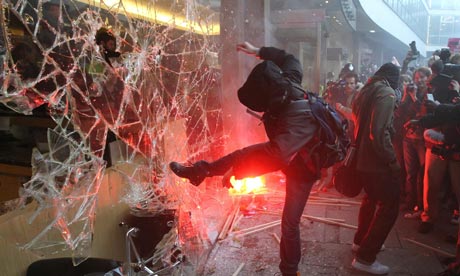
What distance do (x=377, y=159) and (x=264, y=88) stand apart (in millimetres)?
1661

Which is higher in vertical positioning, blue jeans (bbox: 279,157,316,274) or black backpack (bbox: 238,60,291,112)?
black backpack (bbox: 238,60,291,112)

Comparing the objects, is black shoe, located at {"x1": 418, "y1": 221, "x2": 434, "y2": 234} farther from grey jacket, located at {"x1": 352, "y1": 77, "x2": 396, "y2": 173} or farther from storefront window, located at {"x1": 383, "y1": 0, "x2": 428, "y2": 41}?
storefront window, located at {"x1": 383, "y1": 0, "x2": 428, "y2": 41}

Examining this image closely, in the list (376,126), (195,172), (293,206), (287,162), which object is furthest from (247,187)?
(195,172)

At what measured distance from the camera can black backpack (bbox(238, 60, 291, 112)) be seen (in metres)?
2.88

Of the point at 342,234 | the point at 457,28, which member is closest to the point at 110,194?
the point at 342,234

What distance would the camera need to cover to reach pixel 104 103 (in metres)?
3.24

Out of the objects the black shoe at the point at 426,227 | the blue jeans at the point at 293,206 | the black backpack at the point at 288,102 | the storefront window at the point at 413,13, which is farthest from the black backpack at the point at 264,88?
the storefront window at the point at 413,13

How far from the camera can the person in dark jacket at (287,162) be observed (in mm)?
2930

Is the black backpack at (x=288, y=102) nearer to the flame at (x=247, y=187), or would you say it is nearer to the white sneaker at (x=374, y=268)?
the white sneaker at (x=374, y=268)

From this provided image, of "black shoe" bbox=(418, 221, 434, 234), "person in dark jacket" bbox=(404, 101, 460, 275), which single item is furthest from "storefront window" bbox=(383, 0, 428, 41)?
"black shoe" bbox=(418, 221, 434, 234)

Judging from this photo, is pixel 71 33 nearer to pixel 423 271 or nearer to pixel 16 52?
pixel 16 52

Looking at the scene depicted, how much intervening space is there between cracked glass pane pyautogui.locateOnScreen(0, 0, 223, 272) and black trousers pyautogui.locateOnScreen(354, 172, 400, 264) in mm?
2011

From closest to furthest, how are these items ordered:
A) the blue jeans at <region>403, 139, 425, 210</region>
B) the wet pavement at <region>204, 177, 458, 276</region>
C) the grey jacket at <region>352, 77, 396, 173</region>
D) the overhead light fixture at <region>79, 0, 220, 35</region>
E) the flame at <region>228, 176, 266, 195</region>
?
the overhead light fixture at <region>79, 0, 220, 35</region> → the grey jacket at <region>352, 77, 396, 173</region> → the wet pavement at <region>204, 177, 458, 276</region> → the blue jeans at <region>403, 139, 425, 210</region> → the flame at <region>228, 176, 266, 195</region>

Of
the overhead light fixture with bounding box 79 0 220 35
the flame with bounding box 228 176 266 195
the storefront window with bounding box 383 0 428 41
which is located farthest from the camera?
the storefront window with bounding box 383 0 428 41
